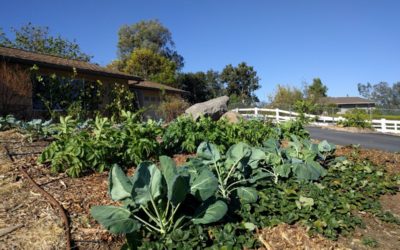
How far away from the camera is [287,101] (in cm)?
3797

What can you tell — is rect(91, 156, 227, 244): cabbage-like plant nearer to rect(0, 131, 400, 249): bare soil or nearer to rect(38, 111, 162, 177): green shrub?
rect(0, 131, 400, 249): bare soil

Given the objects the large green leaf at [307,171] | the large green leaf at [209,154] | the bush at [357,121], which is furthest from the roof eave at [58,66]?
the bush at [357,121]

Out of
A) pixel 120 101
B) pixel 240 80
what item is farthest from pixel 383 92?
pixel 120 101

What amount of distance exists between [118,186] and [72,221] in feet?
1.87

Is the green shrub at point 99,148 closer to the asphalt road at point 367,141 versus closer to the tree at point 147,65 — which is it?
the asphalt road at point 367,141

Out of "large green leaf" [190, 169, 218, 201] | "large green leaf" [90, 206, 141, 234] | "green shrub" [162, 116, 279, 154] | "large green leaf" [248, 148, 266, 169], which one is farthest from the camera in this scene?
"green shrub" [162, 116, 279, 154]

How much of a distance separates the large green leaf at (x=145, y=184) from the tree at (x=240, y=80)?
50.0m

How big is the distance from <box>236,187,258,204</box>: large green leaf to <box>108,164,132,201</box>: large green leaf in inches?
45.2

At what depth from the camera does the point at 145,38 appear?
149 feet

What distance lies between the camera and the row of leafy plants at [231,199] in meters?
2.68

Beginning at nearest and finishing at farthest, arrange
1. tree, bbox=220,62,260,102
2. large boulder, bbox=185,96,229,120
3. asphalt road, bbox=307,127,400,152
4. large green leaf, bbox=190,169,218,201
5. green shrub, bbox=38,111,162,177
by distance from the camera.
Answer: large green leaf, bbox=190,169,218,201, green shrub, bbox=38,111,162,177, asphalt road, bbox=307,127,400,152, large boulder, bbox=185,96,229,120, tree, bbox=220,62,260,102

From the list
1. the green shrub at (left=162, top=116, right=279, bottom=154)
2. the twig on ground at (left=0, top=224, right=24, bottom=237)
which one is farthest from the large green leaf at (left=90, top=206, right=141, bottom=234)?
the green shrub at (left=162, top=116, right=279, bottom=154)

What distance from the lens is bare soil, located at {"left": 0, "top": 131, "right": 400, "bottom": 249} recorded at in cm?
269

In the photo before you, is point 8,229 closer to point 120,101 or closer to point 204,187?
point 204,187
